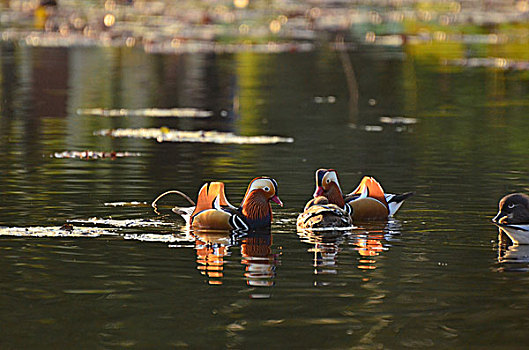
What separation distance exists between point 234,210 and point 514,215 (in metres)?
3.08

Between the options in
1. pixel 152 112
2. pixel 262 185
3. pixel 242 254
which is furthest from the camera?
pixel 152 112

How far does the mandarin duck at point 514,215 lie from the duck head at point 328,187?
7.43 ft

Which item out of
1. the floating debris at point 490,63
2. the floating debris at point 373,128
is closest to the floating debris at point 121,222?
the floating debris at point 373,128

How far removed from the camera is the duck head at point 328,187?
14.8 meters

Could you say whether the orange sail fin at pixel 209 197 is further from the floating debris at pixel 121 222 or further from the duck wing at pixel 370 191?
the duck wing at pixel 370 191

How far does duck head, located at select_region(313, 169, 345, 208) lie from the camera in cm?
1482

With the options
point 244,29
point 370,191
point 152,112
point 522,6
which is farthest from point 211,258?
point 522,6

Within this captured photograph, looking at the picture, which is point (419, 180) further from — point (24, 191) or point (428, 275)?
point (428, 275)

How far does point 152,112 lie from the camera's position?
29.8 metres

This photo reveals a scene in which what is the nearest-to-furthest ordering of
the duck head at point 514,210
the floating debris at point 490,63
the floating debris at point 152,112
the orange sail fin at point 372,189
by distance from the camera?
1. the duck head at point 514,210
2. the orange sail fin at point 372,189
3. the floating debris at point 152,112
4. the floating debris at point 490,63

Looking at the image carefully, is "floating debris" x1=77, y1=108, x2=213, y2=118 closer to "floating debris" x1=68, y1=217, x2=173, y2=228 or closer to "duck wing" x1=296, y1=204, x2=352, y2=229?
"floating debris" x1=68, y1=217, x2=173, y2=228

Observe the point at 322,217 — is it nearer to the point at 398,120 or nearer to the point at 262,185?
the point at 262,185

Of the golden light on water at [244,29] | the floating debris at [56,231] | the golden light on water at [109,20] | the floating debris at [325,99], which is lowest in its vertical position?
the floating debris at [56,231]

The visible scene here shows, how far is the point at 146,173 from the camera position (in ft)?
62.2
